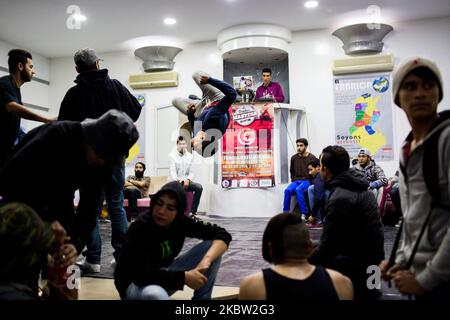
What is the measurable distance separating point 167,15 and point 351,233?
5.48 meters

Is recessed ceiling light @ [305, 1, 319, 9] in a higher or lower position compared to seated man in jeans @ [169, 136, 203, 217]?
higher

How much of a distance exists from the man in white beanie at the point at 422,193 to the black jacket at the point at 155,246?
2.92ft

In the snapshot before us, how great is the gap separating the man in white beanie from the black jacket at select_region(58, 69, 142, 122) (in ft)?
5.86

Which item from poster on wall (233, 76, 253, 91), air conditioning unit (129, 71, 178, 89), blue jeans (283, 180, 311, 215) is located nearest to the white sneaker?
blue jeans (283, 180, 311, 215)

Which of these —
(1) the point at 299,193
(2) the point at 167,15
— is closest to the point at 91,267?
(1) the point at 299,193

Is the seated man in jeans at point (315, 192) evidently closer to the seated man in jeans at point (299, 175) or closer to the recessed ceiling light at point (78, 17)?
the seated man in jeans at point (299, 175)

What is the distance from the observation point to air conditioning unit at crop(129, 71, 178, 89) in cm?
750

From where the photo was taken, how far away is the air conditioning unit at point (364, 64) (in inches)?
257

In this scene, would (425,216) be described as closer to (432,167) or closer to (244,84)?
(432,167)

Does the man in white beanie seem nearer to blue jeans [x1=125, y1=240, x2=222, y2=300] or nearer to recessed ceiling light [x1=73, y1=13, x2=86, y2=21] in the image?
blue jeans [x1=125, y1=240, x2=222, y2=300]

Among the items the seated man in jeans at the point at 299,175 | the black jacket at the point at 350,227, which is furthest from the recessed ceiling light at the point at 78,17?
the black jacket at the point at 350,227

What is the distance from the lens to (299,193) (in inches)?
221

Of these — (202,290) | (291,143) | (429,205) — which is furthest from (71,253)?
(291,143)
